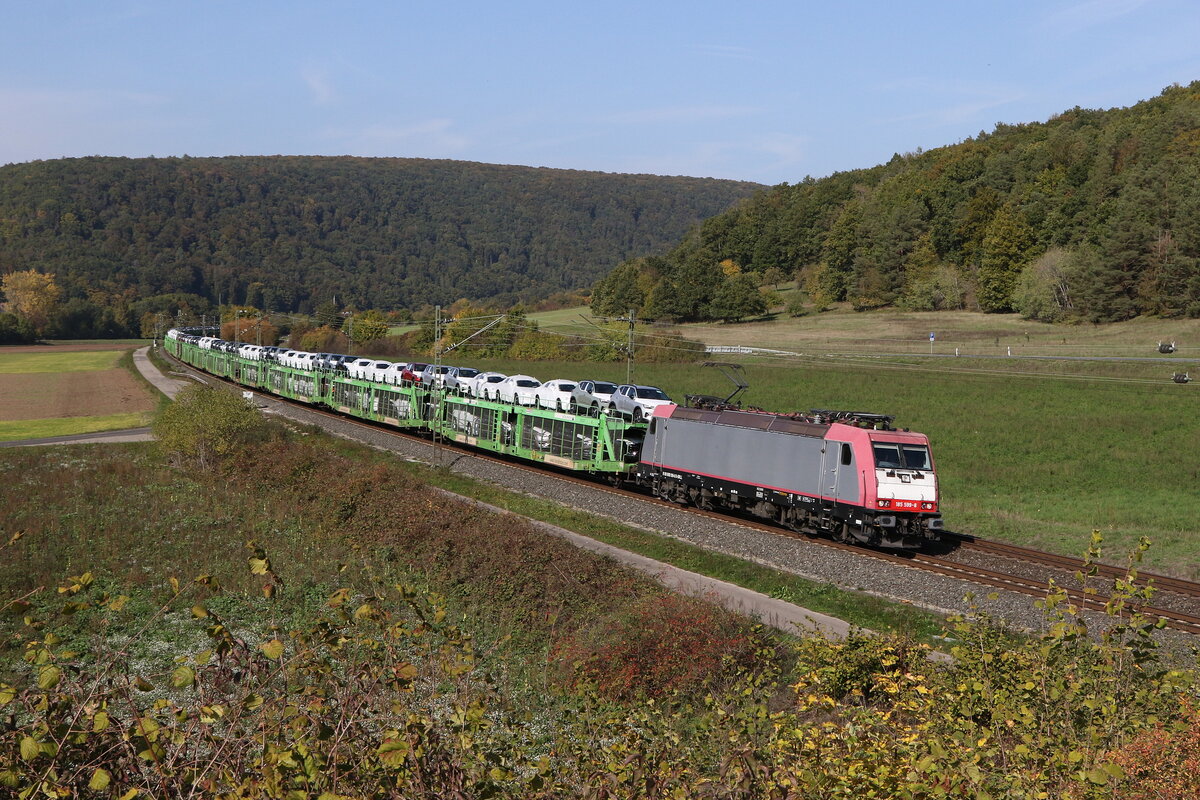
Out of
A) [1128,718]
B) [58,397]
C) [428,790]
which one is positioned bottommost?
[58,397]

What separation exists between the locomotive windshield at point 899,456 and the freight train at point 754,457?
0.03 meters

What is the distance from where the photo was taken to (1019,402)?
54.6 meters

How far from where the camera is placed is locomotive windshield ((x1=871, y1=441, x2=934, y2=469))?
25656 mm

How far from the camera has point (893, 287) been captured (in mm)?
101875

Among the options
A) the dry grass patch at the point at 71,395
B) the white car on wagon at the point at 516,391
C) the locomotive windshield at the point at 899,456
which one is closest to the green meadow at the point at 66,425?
the dry grass patch at the point at 71,395

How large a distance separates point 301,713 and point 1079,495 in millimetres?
37108

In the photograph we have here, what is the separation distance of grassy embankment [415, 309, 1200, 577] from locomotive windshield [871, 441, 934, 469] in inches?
222

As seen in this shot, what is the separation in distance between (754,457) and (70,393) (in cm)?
7125

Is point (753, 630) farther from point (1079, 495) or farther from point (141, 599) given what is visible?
point (1079, 495)

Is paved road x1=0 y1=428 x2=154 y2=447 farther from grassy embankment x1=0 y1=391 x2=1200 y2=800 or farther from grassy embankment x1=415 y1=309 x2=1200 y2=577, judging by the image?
grassy embankment x1=415 y1=309 x2=1200 y2=577

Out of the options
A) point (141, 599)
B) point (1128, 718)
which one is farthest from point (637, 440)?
point (1128, 718)

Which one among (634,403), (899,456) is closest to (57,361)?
(634,403)

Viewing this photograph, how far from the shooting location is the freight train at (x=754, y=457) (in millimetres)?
25703

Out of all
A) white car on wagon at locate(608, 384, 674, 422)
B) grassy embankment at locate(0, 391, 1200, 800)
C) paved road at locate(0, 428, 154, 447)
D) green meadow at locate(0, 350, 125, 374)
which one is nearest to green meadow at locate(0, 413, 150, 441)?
paved road at locate(0, 428, 154, 447)
